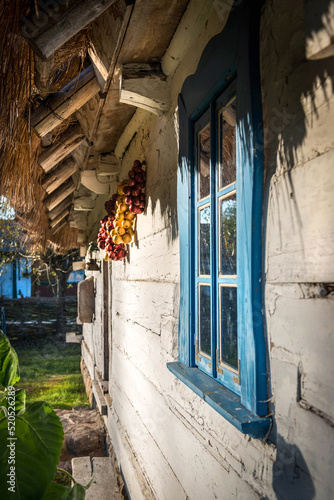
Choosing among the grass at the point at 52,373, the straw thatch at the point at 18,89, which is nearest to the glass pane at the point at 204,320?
the straw thatch at the point at 18,89

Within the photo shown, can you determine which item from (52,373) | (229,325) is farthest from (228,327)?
(52,373)

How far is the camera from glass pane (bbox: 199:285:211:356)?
56.2 inches

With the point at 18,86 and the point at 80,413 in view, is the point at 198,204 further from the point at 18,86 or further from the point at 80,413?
the point at 80,413

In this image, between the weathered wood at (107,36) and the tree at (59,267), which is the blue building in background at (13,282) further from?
the weathered wood at (107,36)

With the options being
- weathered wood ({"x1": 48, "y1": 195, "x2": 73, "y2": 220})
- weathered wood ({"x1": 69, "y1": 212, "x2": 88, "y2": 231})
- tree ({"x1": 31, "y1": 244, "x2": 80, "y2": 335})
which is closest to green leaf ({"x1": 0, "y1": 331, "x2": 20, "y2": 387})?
weathered wood ({"x1": 48, "y1": 195, "x2": 73, "y2": 220})

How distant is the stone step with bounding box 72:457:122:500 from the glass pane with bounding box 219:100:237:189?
2.56 metres

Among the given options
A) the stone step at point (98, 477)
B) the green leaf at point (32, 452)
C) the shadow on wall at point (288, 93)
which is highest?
the shadow on wall at point (288, 93)

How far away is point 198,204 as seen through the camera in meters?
1.55

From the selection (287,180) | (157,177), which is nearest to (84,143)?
(157,177)

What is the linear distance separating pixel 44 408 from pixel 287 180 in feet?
3.63

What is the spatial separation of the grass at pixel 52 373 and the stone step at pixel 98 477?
3.04 meters

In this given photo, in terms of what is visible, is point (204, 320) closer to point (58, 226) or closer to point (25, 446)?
point (25, 446)

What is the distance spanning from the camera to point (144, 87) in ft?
6.18

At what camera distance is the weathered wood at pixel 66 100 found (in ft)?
7.76
